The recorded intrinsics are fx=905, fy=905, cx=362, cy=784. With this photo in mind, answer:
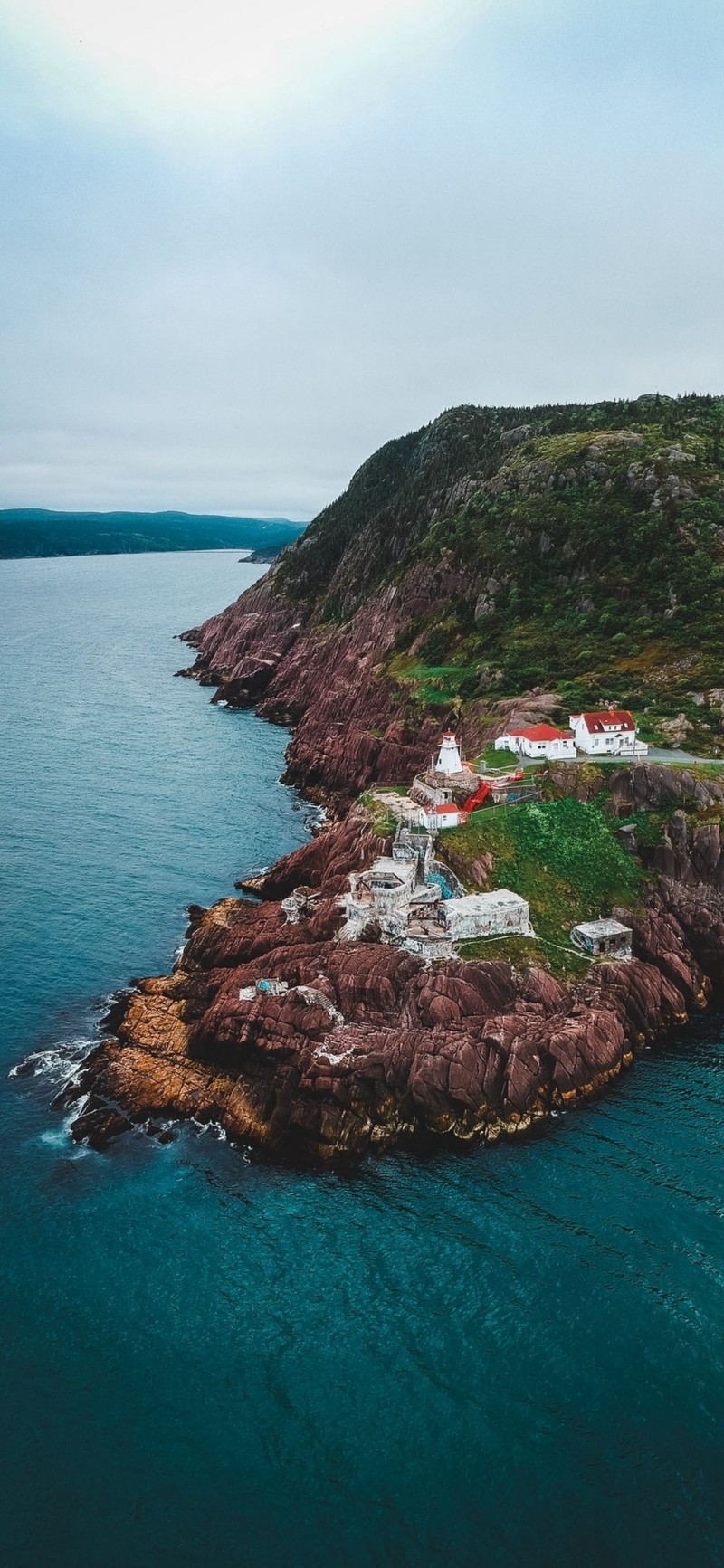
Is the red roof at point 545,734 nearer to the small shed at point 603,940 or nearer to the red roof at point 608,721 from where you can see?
the red roof at point 608,721

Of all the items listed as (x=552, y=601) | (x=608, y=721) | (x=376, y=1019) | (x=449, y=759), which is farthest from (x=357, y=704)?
(x=376, y=1019)

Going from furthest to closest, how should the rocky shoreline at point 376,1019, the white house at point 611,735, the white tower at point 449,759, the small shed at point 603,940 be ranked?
the white house at point 611,735 < the white tower at point 449,759 < the small shed at point 603,940 < the rocky shoreline at point 376,1019

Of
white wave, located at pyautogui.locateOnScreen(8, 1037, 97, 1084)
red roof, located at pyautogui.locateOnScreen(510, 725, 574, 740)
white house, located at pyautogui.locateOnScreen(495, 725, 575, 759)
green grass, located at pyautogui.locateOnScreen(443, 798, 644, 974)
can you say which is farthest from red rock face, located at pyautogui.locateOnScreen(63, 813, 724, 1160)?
red roof, located at pyautogui.locateOnScreen(510, 725, 574, 740)

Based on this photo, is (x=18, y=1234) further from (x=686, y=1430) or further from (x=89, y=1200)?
(x=686, y=1430)

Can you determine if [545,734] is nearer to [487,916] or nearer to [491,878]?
[491,878]

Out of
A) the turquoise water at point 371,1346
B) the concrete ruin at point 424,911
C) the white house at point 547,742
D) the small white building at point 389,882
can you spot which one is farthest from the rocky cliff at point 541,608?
the turquoise water at point 371,1346

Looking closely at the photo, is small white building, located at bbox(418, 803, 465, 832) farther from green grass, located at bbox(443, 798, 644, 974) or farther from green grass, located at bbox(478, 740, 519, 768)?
green grass, located at bbox(478, 740, 519, 768)
